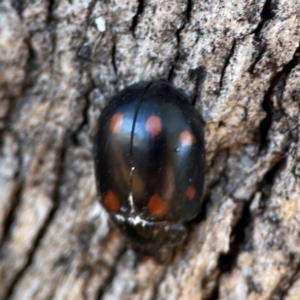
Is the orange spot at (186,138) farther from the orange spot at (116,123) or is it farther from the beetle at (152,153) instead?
the orange spot at (116,123)

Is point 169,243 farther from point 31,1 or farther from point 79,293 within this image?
point 31,1

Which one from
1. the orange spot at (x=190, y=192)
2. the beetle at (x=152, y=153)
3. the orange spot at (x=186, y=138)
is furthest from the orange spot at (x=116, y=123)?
the orange spot at (x=190, y=192)

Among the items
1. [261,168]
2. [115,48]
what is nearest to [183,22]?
[115,48]

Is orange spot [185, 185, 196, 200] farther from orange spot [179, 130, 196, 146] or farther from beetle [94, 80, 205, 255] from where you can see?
orange spot [179, 130, 196, 146]

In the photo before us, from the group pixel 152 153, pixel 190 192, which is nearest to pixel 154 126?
pixel 152 153

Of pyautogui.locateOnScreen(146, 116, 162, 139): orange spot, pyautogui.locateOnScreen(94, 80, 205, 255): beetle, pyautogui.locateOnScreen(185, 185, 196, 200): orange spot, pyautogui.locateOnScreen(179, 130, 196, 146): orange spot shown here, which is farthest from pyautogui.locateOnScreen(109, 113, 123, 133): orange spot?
pyautogui.locateOnScreen(185, 185, 196, 200): orange spot

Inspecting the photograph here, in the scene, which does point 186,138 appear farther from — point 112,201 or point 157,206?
point 112,201
